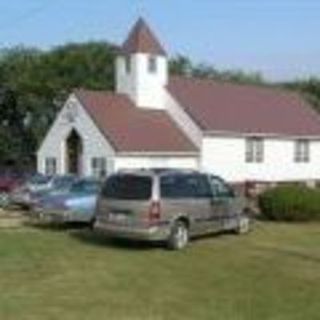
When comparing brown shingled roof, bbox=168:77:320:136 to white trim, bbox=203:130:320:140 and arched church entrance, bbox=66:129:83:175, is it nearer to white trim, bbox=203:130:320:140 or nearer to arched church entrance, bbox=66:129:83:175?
white trim, bbox=203:130:320:140

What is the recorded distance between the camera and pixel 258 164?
58656mm

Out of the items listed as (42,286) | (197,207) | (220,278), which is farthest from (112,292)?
(197,207)

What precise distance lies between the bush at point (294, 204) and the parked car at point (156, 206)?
783 cm

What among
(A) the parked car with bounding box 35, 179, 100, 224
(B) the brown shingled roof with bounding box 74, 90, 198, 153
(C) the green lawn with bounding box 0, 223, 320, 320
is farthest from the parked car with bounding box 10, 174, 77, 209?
(B) the brown shingled roof with bounding box 74, 90, 198, 153

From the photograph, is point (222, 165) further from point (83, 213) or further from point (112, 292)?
point (112, 292)

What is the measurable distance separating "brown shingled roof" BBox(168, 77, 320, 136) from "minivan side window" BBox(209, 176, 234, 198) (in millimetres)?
25546

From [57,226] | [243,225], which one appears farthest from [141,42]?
[243,225]

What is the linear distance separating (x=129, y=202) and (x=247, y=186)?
29.0 metres

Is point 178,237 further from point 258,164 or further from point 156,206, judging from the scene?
point 258,164

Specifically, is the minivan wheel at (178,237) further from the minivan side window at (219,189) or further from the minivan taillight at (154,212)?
the minivan side window at (219,189)

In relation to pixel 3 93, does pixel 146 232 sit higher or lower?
lower

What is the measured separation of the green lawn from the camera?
16.5m

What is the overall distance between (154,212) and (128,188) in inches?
39.6

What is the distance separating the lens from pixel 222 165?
56062 millimetres
